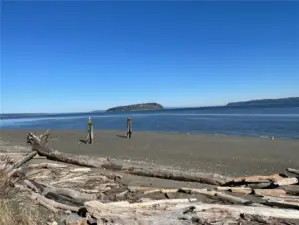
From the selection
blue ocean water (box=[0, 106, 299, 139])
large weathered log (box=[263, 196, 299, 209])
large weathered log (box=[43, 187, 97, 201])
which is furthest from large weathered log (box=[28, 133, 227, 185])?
blue ocean water (box=[0, 106, 299, 139])

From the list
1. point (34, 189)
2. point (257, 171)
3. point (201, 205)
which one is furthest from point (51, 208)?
point (257, 171)

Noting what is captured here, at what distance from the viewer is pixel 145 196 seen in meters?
8.55

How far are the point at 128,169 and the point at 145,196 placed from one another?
307 centimetres

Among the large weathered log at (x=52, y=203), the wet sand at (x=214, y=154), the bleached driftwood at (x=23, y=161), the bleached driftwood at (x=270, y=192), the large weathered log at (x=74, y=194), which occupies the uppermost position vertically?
the bleached driftwood at (x=23, y=161)

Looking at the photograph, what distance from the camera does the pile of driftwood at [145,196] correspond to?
642cm

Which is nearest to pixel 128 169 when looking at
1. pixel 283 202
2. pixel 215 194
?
pixel 215 194

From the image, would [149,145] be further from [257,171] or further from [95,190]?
[95,190]

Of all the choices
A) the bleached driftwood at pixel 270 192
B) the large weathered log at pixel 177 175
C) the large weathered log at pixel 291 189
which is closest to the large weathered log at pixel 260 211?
the bleached driftwood at pixel 270 192

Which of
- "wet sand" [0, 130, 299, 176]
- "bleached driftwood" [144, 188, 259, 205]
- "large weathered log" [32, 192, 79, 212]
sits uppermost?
"large weathered log" [32, 192, 79, 212]

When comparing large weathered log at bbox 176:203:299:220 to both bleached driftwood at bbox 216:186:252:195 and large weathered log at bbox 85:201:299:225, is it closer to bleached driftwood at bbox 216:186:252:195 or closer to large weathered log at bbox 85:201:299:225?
large weathered log at bbox 85:201:299:225

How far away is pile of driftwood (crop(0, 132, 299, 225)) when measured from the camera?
6.42 metres

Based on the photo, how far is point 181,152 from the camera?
758 inches

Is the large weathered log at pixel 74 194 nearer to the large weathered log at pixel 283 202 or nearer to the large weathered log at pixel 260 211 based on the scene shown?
the large weathered log at pixel 260 211

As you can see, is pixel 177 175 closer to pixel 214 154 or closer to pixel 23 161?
pixel 23 161
